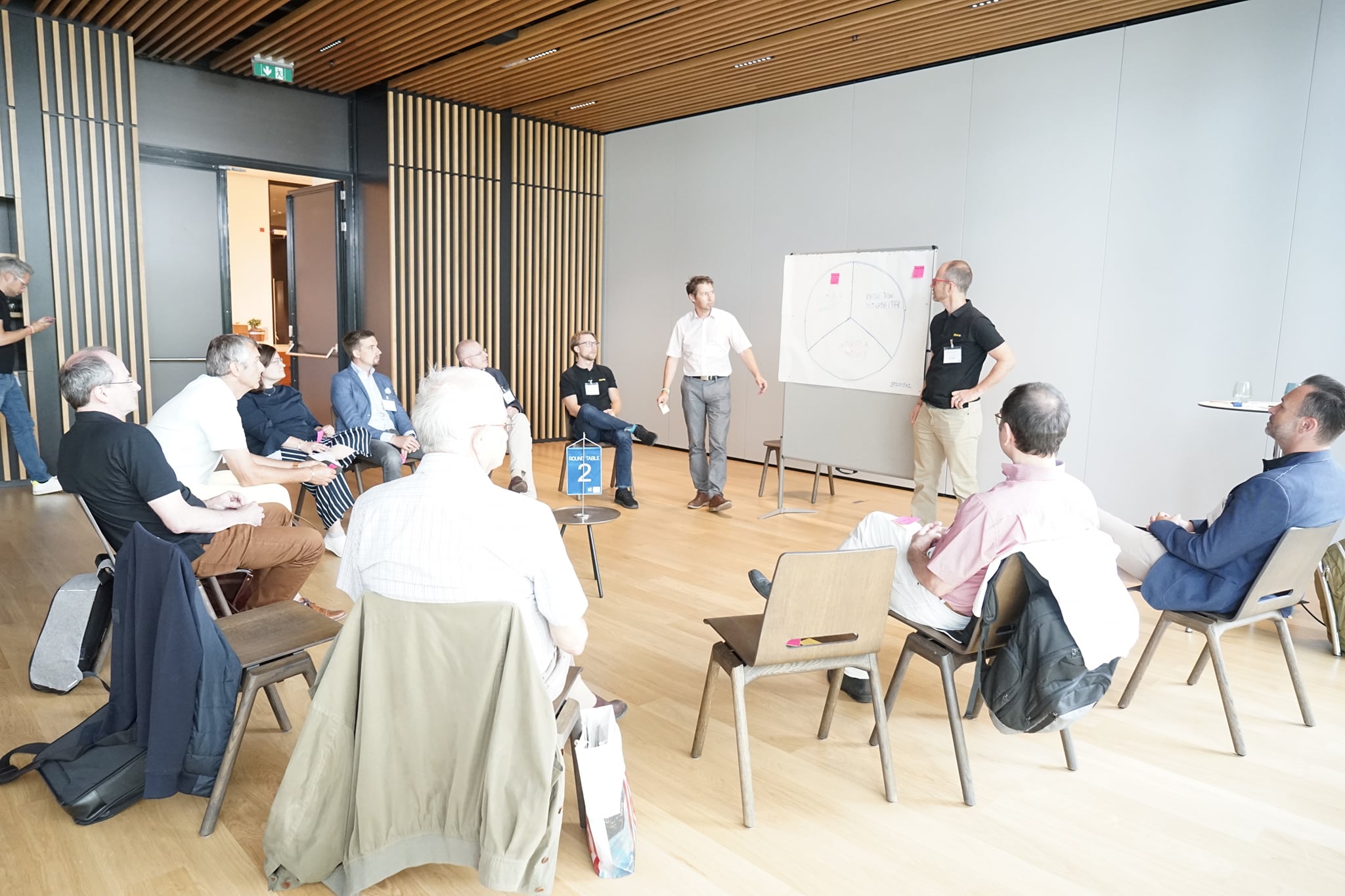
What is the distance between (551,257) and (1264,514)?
7900 millimetres

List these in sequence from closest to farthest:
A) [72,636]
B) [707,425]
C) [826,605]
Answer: [826,605], [72,636], [707,425]

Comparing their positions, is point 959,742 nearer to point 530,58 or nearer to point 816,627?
point 816,627

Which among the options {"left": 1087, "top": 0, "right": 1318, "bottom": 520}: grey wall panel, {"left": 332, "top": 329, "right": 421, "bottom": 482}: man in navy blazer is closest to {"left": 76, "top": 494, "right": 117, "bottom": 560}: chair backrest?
{"left": 332, "top": 329, "right": 421, "bottom": 482}: man in navy blazer

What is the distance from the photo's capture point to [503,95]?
8.46 meters

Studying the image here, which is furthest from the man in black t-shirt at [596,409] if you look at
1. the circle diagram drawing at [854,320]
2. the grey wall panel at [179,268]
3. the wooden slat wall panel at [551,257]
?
the grey wall panel at [179,268]

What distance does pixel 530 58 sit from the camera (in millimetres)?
7137

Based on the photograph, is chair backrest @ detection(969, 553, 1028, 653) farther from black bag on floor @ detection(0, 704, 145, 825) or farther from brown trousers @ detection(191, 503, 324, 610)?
brown trousers @ detection(191, 503, 324, 610)

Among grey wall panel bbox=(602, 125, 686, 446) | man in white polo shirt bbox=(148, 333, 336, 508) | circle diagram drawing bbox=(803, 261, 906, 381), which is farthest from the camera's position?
grey wall panel bbox=(602, 125, 686, 446)

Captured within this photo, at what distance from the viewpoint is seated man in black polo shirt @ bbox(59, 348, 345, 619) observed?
2949 millimetres

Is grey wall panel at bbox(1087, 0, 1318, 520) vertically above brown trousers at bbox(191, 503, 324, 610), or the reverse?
grey wall panel at bbox(1087, 0, 1318, 520)

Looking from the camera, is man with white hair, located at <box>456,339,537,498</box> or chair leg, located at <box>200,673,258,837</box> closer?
chair leg, located at <box>200,673,258,837</box>

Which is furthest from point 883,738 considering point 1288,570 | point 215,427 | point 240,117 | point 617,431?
point 240,117

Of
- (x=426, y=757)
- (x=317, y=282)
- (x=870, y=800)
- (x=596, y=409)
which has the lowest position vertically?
(x=870, y=800)

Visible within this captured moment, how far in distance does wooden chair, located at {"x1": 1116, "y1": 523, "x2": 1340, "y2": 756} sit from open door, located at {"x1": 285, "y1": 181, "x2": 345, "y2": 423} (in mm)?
7785
